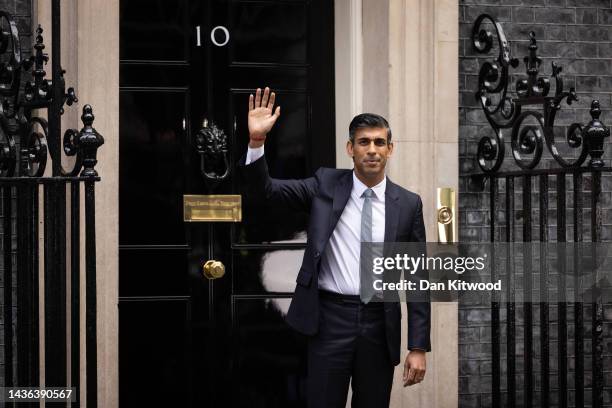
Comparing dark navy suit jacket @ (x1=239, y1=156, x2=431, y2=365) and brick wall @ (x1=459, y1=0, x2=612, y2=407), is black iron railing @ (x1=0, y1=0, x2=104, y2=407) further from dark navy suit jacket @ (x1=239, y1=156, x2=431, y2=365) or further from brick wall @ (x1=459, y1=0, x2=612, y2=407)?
brick wall @ (x1=459, y1=0, x2=612, y2=407)

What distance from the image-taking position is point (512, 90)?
652 centimetres

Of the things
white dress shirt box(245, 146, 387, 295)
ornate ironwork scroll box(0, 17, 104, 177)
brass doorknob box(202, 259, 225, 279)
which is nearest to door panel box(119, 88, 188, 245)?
brass doorknob box(202, 259, 225, 279)

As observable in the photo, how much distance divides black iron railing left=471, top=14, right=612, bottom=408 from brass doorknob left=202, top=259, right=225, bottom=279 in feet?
5.52

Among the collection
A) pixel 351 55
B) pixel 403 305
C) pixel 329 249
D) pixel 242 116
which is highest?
pixel 351 55

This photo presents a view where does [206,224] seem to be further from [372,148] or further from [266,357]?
[372,148]

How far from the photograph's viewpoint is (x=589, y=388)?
653cm

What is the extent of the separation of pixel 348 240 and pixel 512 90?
2.25 metres

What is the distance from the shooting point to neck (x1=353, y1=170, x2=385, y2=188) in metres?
4.82

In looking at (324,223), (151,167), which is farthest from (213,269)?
(324,223)

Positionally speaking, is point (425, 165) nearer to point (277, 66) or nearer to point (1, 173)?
point (277, 66)

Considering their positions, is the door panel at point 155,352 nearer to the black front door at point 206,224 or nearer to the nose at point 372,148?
the black front door at point 206,224

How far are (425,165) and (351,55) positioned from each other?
891 mm

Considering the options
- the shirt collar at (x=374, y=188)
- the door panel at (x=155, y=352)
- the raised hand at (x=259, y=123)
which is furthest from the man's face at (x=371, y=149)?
the door panel at (x=155, y=352)

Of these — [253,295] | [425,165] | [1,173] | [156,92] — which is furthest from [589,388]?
[1,173]
